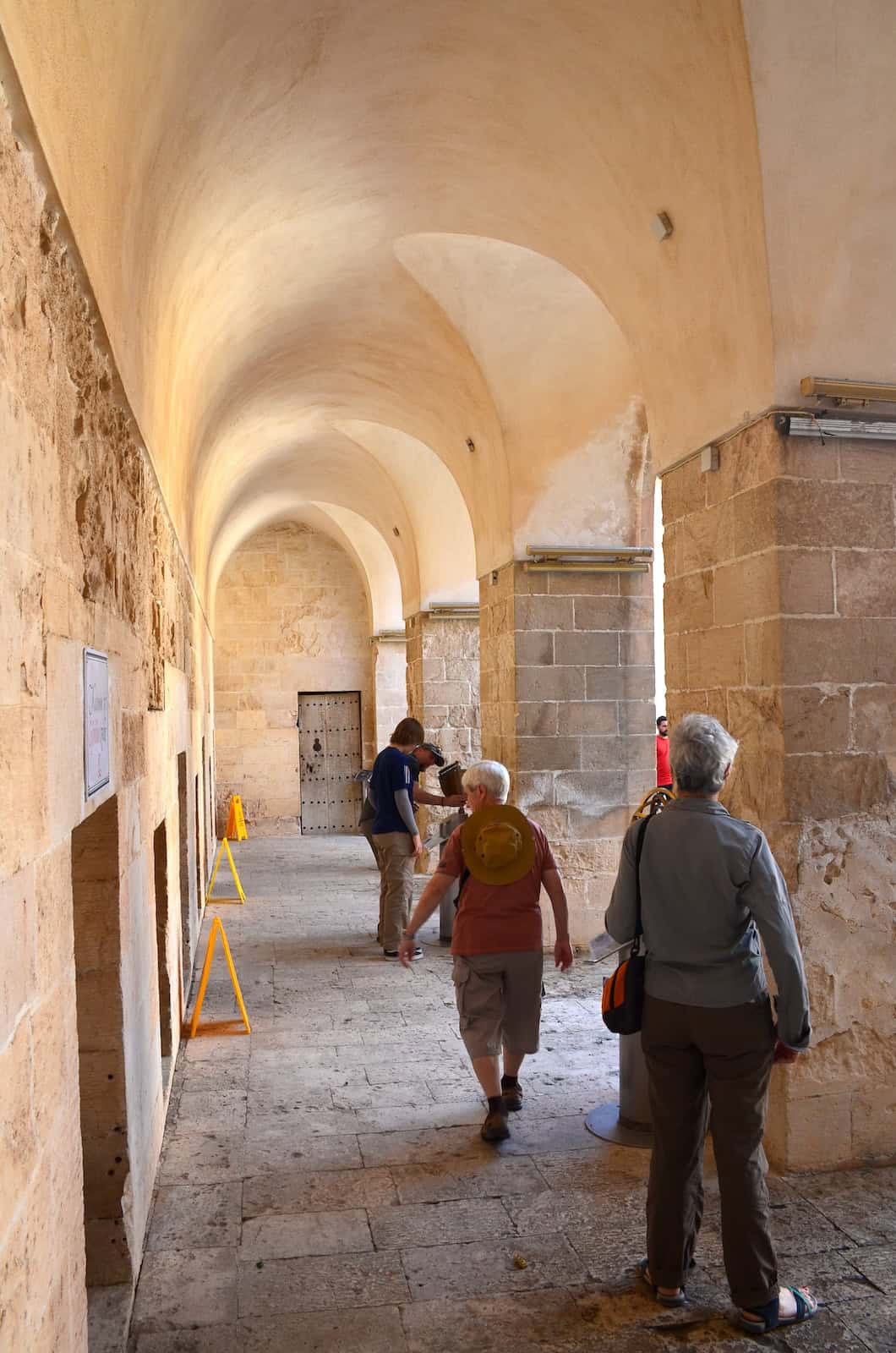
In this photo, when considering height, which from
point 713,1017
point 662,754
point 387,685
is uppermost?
point 387,685

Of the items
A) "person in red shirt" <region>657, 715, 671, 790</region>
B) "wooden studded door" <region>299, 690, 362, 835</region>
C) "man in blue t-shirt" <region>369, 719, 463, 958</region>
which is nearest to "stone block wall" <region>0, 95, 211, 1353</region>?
"man in blue t-shirt" <region>369, 719, 463, 958</region>

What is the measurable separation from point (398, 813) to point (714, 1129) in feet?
15.3

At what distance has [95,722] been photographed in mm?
2590

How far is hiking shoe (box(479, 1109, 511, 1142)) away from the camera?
419 cm

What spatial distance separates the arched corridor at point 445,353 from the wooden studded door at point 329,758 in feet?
31.9

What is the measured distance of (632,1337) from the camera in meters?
2.89

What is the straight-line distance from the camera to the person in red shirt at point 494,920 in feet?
13.7

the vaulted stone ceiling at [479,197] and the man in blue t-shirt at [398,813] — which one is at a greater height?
the vaulted stone ceiling at [479,197]

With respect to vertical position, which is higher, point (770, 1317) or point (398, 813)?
point (398, 813)

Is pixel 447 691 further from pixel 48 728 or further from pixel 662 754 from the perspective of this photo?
pixel 48 728

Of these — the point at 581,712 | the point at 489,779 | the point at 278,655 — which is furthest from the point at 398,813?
the point at 278,655

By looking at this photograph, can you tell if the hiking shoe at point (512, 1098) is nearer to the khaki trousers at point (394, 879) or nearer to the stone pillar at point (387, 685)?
the khaki trousers at point (394, 879)

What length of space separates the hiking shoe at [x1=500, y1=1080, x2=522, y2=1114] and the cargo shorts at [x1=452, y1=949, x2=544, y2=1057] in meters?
0.38

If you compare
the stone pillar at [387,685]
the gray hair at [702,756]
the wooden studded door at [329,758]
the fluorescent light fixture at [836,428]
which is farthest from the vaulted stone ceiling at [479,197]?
the wooden studded door at [329,758]
